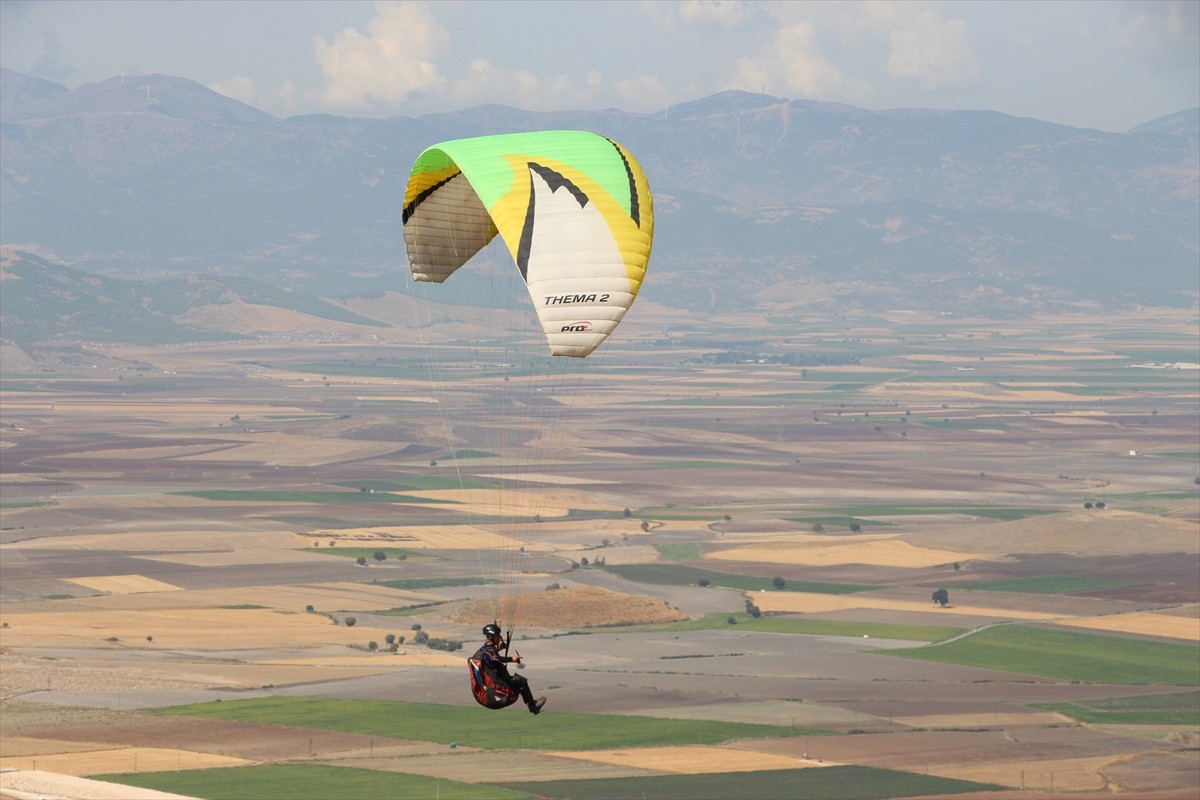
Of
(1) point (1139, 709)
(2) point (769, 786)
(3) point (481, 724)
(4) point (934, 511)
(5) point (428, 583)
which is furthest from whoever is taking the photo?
(4) point (934, 511)

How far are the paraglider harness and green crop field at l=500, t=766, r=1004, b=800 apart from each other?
28999mm

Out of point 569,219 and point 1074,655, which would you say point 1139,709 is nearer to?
point 1074,655

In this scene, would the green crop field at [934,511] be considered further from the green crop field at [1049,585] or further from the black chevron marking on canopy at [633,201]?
the black chevron marking on canopy at [633,201]

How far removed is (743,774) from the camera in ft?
220

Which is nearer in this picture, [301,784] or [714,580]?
[301,784]

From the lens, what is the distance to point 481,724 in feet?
247

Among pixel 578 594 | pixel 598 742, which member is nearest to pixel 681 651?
pixel 578 594

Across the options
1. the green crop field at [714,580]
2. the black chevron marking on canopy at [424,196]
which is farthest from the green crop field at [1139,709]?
the black chevron marking on canopy at [424,196]

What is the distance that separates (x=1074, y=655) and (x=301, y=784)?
44.8 meters

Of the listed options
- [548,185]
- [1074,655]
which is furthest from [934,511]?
[548,185]

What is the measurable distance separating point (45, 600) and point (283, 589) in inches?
522

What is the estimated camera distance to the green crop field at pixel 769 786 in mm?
63656

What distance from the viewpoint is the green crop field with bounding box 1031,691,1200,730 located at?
3115 inches

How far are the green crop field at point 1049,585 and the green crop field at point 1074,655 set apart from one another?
15.1 m
